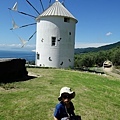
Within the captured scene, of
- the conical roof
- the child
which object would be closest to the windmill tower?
the conical roof

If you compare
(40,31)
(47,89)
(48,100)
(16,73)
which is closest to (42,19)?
(40,31)

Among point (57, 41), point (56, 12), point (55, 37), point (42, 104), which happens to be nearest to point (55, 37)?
point (55, 37)

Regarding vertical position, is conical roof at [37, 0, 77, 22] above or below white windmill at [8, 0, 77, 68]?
above

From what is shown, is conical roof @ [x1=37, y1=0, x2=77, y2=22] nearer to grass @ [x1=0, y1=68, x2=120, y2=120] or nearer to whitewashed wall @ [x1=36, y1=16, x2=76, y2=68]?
whitewashed wall @ [x1=36, y1=16, x2=76, y2=68]

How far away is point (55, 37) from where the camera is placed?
1076 inches

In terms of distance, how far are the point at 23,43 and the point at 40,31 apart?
6.66 meters

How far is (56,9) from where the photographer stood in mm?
28375

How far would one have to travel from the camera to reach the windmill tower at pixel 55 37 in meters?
27.3

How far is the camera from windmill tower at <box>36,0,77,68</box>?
27.3 meters

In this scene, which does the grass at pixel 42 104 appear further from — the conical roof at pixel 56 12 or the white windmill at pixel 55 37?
the conical roof at pixel 56 12

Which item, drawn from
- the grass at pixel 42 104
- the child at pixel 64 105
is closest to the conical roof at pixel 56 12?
the grass at pixel 42 104

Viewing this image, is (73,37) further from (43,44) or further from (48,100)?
(48,100)

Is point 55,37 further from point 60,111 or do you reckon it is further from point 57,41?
point 60,111

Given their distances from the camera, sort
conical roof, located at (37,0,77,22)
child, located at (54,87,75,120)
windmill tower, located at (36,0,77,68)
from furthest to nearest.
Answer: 1. conical roof, located at (37,0,77,22)
2. windmill tower, located at (36,0,77,68)
3. child, located at (54,87,75,120)
